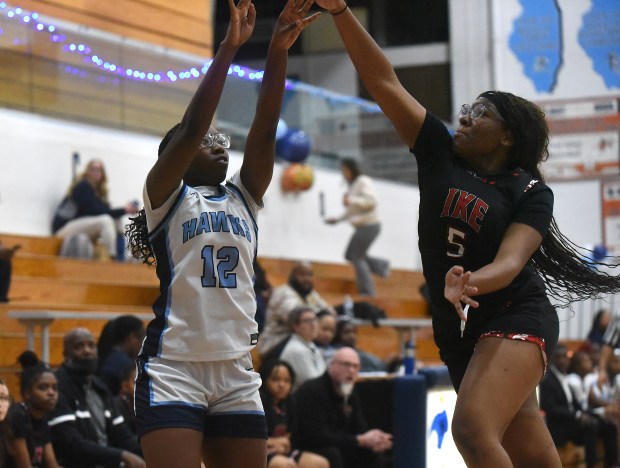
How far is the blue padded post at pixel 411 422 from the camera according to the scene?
590 cm

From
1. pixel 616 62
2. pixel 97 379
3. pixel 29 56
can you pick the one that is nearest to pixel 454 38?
pixel 616 62

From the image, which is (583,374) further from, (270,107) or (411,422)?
(270,107)

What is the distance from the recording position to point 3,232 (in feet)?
42.5

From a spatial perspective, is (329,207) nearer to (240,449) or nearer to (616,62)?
(616,62)

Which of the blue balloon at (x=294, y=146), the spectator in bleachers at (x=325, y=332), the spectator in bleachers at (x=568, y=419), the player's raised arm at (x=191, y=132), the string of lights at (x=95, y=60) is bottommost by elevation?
the spectator in bleachers at (x=568, y=419)

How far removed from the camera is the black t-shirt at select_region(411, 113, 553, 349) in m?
4.41

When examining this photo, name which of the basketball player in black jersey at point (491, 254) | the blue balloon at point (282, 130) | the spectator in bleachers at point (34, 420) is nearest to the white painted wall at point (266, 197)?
the blue balloon at point (282, 130)

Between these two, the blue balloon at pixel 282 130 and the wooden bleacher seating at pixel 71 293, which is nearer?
the wooden bleacher seating at pixel 71 293

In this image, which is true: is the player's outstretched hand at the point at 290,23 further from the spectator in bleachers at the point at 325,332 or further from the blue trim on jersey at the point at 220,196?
the spectator in bleachers at the point at 325,332

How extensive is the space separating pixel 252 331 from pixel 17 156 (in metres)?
9.87

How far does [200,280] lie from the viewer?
13.7ft

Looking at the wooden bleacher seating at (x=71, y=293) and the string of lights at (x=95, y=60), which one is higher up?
the string of lights at (x=95, y=60)

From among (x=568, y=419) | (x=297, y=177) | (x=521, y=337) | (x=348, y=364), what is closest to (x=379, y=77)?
(x=521, y=337)

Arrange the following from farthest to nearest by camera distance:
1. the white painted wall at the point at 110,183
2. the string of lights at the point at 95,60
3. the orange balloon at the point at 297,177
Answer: the orange balloon at the point at 297,177 → the white painted wall at the point at 110,183 → the string of lights at the point at 95,60
